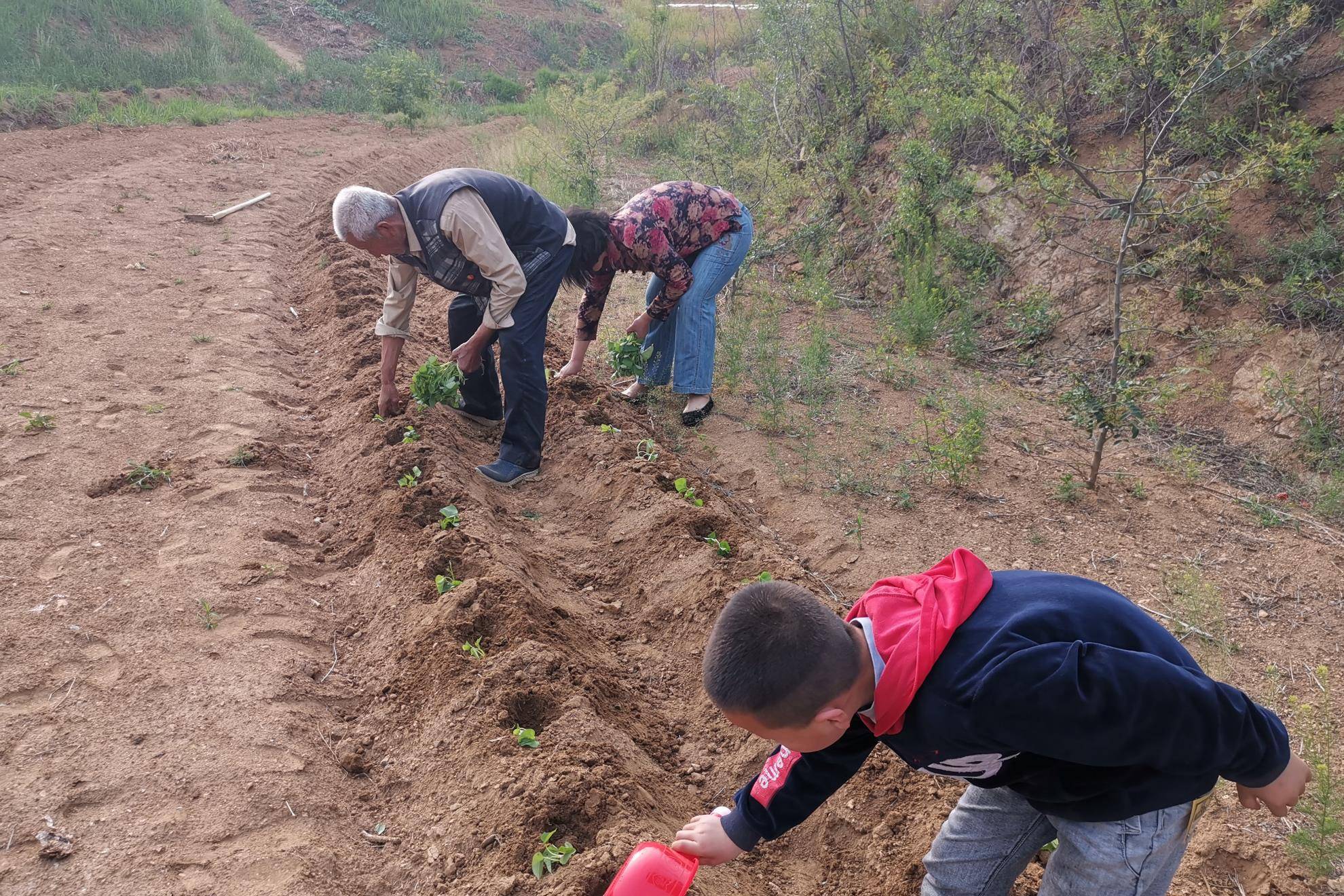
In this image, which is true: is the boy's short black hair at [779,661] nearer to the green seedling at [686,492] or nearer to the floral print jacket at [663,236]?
the green seedling at [686,492]

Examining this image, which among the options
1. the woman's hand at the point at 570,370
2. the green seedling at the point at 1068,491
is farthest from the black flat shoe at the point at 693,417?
the green seedling at the point at 1068,491

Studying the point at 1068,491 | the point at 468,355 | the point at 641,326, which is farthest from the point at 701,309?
the point at 1068,491

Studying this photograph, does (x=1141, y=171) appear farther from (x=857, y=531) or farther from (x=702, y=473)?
(x=702, y=473)

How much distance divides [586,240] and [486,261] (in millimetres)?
820

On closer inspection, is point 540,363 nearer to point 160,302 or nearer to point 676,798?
point 676,798

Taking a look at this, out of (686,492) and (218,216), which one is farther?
(218,216)

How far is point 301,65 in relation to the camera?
20.1 metres

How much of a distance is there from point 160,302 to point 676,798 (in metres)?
5.67

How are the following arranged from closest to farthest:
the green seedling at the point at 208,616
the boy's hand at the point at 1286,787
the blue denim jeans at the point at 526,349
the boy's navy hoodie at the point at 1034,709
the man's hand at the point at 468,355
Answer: the boy's navy hoodie at the point at 1034,709 → the boy's hand at the point at 1286,787 → the green seedling at the point at 208,616 → the blue denim jeans at the point at 526,349 → the man's hand at the point at 468,355

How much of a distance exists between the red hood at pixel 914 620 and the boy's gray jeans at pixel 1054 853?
1.74ft

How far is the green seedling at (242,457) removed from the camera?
14.5ft

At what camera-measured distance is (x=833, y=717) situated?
165 centimetres

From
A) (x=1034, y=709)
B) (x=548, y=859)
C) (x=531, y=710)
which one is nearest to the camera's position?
(x=1034, y=709)

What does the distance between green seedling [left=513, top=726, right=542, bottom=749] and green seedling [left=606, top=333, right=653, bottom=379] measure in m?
3.13
